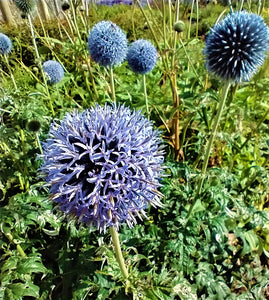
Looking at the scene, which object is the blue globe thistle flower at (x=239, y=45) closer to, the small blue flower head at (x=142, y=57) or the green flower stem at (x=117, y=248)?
the small blue flower head at (x=142, y=57)

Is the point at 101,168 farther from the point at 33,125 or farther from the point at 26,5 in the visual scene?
the point at 26,5

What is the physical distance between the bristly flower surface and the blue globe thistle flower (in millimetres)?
700

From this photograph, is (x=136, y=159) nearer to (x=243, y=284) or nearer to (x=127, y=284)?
(x=127, y=284)

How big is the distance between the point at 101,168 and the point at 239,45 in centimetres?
104

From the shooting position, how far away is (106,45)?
1.95 metres

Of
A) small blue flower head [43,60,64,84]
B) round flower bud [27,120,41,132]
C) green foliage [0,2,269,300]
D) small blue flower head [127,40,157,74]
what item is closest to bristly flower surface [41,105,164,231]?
green foliage [0,2,269,300]

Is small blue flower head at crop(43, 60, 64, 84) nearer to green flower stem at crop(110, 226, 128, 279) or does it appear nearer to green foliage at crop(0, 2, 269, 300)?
green foliage at crop(0, 2, 269, 300)

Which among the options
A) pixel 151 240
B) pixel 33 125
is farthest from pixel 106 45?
pixel 151 240

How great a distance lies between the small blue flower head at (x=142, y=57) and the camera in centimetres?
207

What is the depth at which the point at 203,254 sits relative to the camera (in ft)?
6.13

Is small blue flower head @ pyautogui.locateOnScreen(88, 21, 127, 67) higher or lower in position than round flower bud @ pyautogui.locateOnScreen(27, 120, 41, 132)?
higher

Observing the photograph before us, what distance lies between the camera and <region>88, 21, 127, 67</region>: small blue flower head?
6.36 feet

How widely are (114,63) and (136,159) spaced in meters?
1.15

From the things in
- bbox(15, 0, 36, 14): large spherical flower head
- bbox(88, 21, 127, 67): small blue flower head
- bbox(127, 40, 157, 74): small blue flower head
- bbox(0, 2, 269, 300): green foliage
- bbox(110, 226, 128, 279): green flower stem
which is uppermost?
bbox(15, 0, 36, 14): large spherical flower head
